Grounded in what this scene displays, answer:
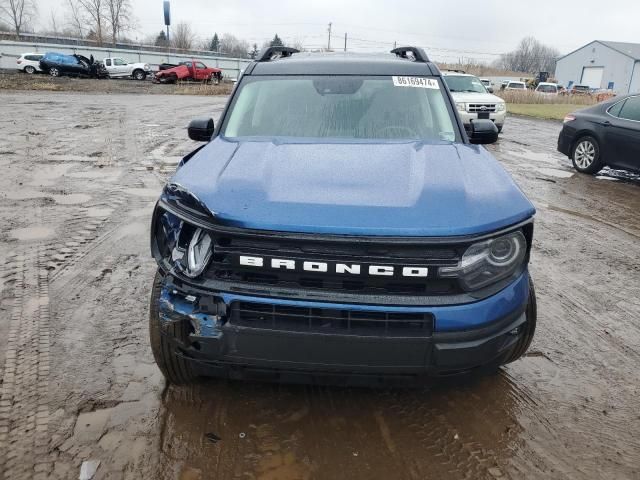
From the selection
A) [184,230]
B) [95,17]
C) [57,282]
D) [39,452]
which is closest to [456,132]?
[184,230]

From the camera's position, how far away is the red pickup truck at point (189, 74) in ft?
127

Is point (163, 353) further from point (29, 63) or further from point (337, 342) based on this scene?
point (29, 63)

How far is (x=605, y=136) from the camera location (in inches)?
367

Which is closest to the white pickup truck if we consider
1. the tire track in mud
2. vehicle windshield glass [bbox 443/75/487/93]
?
vehicle windshield glass [bbox 443/75/487/93]

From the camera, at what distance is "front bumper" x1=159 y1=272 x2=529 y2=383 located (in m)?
2.20

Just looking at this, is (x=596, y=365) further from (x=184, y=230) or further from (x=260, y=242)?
(x=184, y=230)

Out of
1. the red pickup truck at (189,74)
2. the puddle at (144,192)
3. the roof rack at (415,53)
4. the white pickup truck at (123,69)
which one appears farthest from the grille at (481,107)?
the white pickup truck at (123,69)

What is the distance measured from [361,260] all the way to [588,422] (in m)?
1.59

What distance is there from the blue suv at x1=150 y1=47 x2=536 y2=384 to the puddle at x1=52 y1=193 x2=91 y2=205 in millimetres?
4508

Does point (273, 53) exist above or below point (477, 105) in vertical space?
above

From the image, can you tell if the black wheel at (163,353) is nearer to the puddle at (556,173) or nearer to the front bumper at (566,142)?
the puddle at (556,173)

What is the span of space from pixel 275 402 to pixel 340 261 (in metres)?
1.02

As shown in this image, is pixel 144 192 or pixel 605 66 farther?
pixel 605 66

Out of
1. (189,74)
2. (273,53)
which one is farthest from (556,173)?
(189,74)
